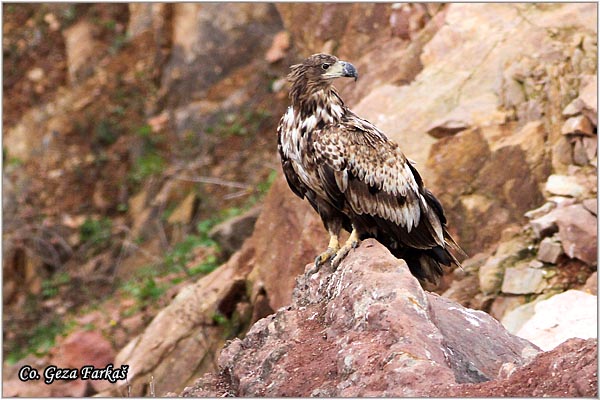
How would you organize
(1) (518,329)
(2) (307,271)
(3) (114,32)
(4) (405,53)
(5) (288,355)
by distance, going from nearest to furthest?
(5) (288,355) < (2) (307,271) < (1) (518,329) < (4) (405,53) < (3) (114,32)

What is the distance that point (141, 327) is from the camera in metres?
14.2

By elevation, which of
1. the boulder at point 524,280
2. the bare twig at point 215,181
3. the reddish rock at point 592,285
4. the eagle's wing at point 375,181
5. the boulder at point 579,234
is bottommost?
the bare twig at point 215,181

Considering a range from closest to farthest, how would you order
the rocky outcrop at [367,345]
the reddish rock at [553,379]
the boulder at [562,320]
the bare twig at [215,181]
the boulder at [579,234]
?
the reddish rock at [553,379]
the rocky outcrop at [367,345]
the boulder at [562,320]
the boulder at [579,234]
the bare twig at [215,181]

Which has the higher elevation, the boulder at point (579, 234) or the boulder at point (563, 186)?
the boulder at point (563, 186)

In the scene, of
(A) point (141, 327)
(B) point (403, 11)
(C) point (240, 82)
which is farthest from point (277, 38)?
(A) point (141, 327)

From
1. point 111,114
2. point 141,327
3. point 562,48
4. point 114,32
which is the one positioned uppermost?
point 562,48

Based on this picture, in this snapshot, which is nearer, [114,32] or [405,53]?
[405,53]

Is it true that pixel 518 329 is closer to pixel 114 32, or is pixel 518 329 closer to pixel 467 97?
pixel 467 97

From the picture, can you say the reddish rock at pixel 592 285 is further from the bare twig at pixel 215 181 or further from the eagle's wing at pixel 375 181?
the bare twig at pixel 215 181

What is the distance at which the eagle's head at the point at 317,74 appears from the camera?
6.92 m

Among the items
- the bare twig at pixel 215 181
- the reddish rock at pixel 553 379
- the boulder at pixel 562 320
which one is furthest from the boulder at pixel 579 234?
the bare twig at pixel 215 181

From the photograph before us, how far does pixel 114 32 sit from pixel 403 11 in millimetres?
8834

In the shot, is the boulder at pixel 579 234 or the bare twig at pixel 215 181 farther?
the bare twig at pixel 215 181

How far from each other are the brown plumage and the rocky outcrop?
1.93ft
